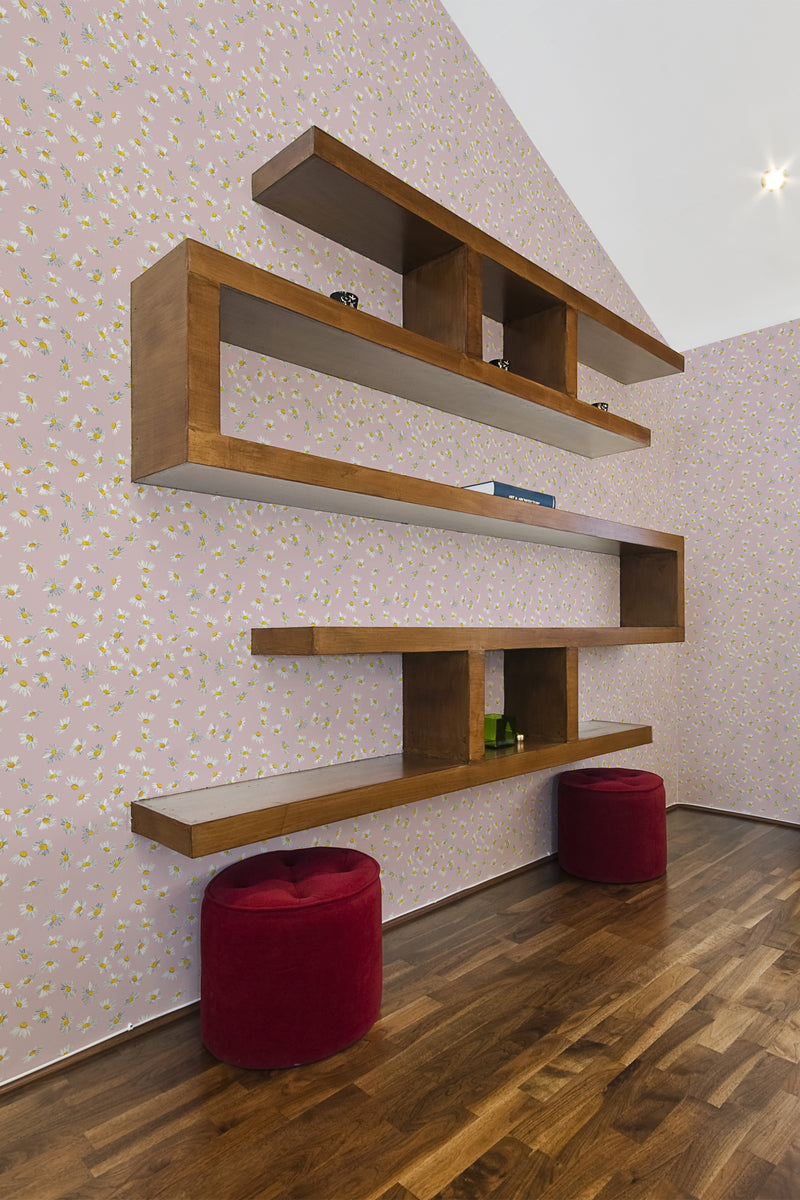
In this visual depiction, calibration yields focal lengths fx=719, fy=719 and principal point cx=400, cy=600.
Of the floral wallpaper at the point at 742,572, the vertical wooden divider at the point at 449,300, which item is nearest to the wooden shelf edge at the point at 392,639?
the vertical wooden divider at the point at 449,300

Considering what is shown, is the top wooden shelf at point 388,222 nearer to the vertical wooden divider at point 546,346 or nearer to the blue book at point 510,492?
the vertical wooden divider at point 546,346

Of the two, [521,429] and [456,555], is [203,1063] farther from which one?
[521,429]

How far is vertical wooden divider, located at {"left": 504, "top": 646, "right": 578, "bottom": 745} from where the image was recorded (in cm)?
253

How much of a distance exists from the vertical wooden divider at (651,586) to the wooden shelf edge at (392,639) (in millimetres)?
881

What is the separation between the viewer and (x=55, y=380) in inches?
62.1

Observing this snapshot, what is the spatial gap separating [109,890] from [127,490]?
93 cm

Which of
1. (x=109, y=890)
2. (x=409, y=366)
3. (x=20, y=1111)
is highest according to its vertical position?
(x=409, y=366)

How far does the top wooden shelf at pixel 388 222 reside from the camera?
186 cm

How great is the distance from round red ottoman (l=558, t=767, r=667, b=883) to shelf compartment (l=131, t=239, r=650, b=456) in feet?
4.76

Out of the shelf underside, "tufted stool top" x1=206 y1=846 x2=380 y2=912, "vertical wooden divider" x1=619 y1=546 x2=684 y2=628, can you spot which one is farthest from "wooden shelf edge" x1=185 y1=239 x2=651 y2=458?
"tufted stool top" x1=206 y1=846 x2=380 y2=912

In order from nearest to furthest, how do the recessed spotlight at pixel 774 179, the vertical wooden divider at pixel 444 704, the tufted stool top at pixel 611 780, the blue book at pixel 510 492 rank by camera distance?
the vertical wooden divider at pixel 444 704 < the blue book at pixel 510 492 < the tufted stool top at pixel 611 780 < the recessed spotlight at pixel 774 179

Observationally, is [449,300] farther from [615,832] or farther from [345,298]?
[615,832]

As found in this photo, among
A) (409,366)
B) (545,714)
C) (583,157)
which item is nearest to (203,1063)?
(545,714)

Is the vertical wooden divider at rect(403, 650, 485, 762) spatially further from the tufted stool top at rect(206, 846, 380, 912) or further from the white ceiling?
the white ceiling
